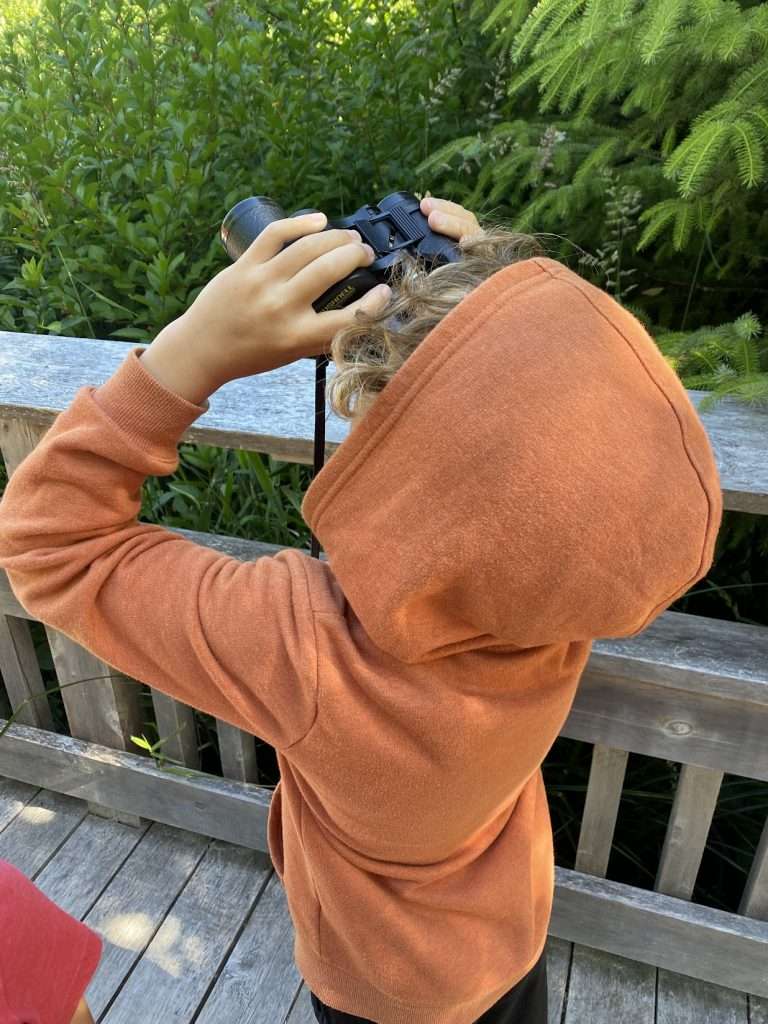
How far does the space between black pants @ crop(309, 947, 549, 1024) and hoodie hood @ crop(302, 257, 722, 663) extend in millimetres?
802

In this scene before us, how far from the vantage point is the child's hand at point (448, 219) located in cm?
85

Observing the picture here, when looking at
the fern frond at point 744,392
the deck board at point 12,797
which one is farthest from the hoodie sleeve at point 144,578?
the deck board at point 12,797

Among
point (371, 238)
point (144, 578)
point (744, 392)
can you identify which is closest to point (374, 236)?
point (371, 238)

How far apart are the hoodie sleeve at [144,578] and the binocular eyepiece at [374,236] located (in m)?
0.19

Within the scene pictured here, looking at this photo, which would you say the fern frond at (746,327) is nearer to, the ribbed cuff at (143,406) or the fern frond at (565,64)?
the fern frond at (565,64)

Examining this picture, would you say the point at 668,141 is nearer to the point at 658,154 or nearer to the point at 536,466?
the point at 658,154

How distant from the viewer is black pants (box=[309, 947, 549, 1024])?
1.22 m

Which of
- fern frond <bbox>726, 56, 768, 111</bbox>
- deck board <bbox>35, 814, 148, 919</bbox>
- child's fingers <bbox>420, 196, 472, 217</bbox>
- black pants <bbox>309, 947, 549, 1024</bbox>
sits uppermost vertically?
fern frond <bbox>726, 56, 768, 111</bbox>

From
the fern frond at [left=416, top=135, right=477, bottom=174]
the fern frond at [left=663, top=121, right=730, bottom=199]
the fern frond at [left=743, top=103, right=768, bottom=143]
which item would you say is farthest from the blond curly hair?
the fern frond at [left=416, top=135, right=477, bottom=174]

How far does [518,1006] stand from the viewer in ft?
4.16

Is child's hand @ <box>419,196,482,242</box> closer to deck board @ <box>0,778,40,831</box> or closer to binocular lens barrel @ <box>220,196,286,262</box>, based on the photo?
binocular lens barrel @ <box>220,196,286,262</box>

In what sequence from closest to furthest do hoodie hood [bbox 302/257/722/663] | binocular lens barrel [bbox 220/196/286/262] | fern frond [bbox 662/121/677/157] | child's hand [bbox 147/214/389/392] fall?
1. hoodie hood [bbox 302/257/722/663]
2. child's hand [bbox 147/214/389/392]
3. binocular lens barrel [bbox 220/196/286/262]
4. fern frond [bbox 662/121/677/157]

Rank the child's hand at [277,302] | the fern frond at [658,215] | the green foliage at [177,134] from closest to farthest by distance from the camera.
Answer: the child's hand at [277,302]
the fern frond at [658,215]
the green foliage at [177,134]

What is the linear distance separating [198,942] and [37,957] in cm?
97
